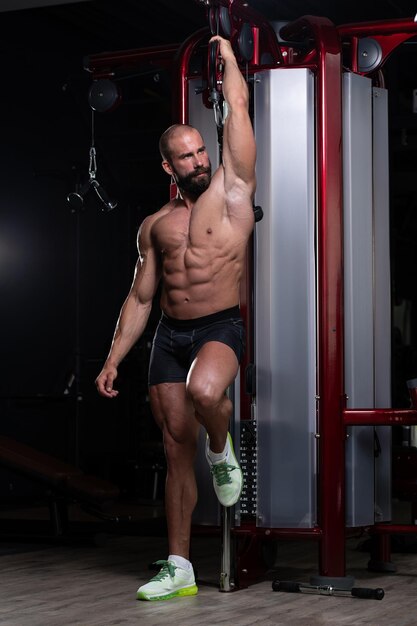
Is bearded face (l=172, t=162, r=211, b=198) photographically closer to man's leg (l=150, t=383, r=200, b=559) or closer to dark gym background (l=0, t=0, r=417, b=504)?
man's leg (l=150, t=383, r=200, b=559)

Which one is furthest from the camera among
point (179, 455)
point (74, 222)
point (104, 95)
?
point (74, 222)

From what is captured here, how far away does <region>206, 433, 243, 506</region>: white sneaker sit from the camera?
3.64 metres

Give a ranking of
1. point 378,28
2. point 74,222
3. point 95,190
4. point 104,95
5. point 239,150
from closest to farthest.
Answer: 1. point 239,150
2. point 378,28
3. point 104,95
4. point 95,190
5. point 74,222

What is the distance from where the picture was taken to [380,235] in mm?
4281

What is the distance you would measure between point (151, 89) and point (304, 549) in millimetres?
5367

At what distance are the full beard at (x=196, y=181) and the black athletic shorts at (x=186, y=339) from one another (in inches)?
17.6

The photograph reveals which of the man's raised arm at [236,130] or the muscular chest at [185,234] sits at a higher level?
the man's raised arm at [236,130]

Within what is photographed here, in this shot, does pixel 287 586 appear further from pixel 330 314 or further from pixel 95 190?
pixel 95 190

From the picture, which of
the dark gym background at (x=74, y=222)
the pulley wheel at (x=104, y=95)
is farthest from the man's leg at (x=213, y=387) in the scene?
the dark gym background at (x=74, y=222)

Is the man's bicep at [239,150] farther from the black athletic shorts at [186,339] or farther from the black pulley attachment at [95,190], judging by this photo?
the black pulley attachment at [95,190]

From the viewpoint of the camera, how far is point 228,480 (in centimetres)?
364

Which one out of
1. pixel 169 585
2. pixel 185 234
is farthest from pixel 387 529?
pixel 185 234

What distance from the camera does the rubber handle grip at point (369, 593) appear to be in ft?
12.0

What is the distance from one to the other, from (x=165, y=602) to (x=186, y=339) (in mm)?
923
